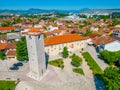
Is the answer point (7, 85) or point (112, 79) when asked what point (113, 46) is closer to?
point (112, 79)

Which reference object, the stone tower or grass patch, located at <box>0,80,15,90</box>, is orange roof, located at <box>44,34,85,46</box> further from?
grass patch, located at <box>0,80,15,90</box>

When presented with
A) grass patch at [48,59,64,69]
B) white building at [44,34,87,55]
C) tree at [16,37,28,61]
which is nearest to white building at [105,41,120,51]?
white building at [44,34,87,55]

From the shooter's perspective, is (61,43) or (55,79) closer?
(55,79)

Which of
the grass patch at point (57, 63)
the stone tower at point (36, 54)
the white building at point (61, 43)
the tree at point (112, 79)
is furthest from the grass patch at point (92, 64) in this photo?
the stone tower at point (36, 54)

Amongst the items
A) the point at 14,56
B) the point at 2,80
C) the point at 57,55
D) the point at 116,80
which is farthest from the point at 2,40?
the point at 116,80

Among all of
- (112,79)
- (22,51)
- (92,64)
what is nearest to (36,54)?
(22,51)
